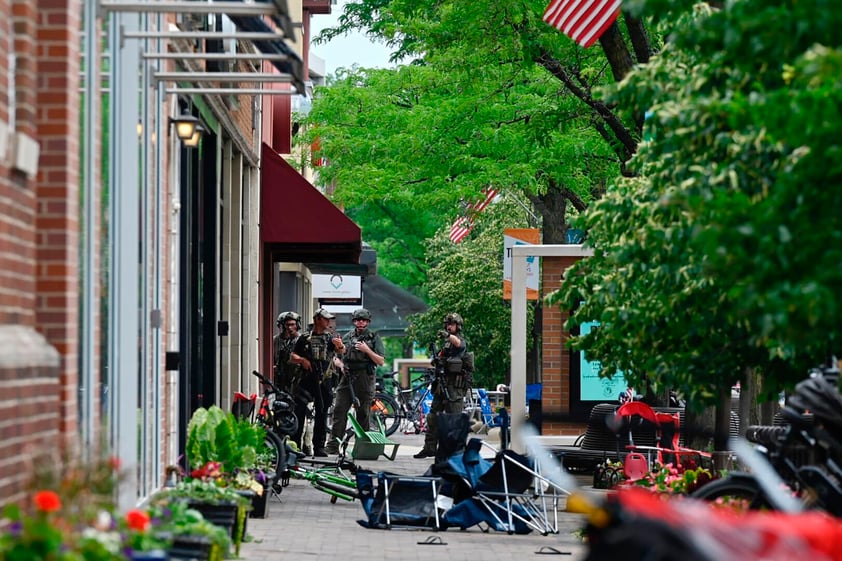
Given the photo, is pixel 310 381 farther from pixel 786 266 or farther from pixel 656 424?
pixel 786 266

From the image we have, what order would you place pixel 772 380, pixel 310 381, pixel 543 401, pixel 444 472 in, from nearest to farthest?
pixel 772 380 → pixel 444 472 → pixel 543 401 → pixel 310 381

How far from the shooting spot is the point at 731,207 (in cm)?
688

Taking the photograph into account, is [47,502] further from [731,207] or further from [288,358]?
[288,358]

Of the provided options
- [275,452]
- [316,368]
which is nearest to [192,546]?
[275,452]

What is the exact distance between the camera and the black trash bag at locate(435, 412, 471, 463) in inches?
547

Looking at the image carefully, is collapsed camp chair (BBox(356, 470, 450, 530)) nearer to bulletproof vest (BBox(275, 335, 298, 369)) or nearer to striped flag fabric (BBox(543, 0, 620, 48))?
striped flag fabric (BBox(543, 0, 620, 48))

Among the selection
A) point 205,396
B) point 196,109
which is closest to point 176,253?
point 196,109

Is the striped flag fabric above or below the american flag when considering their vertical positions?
above

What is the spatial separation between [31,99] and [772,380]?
17.3ft

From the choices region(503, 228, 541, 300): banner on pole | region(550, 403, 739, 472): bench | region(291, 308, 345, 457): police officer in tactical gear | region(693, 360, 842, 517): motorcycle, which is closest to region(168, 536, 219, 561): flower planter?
region(693, 360, 842, 517): motorcycle

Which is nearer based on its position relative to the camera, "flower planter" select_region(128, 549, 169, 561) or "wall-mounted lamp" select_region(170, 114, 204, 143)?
"flower planter" select_region(128, 549, 169, 561)

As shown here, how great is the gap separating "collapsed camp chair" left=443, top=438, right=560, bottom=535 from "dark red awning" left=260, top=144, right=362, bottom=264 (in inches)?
271

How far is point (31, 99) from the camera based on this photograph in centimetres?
737

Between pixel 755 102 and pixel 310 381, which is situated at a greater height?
pixel 755 102
